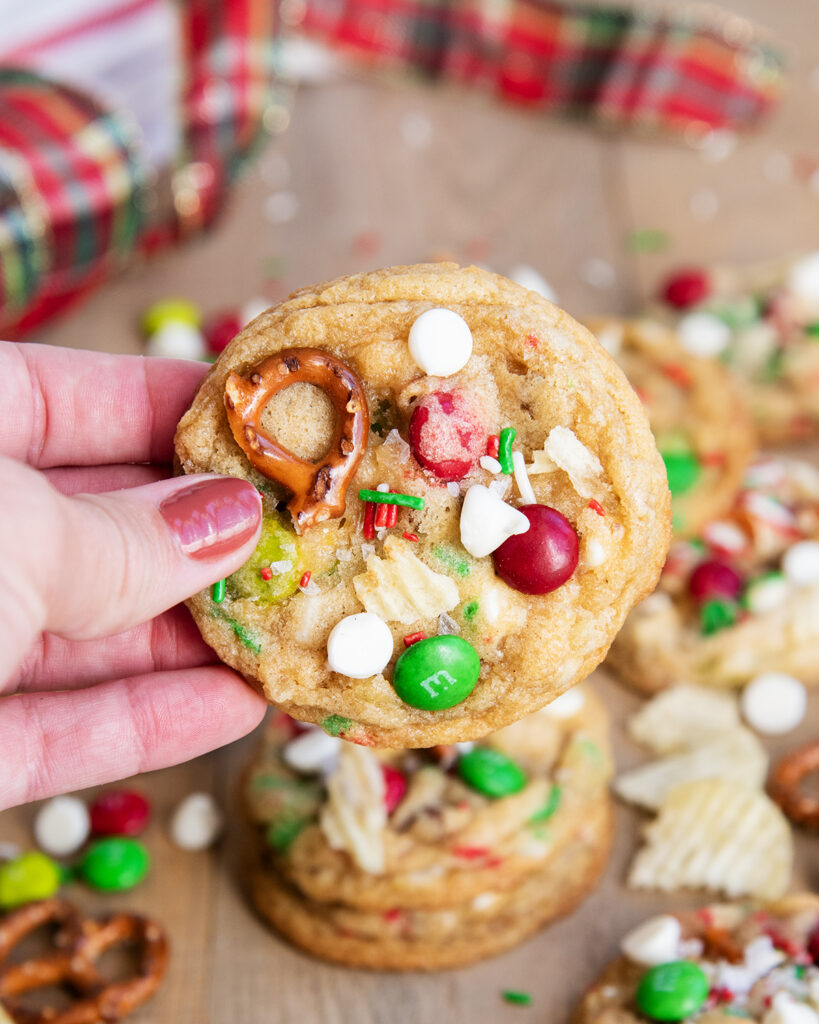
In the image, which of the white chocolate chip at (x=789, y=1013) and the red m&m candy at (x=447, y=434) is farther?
the white chocolate chip at (x=789, y=1013)

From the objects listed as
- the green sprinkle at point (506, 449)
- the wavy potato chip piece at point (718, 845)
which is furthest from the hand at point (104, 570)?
the wavy potato chip piece at point (718, 845)

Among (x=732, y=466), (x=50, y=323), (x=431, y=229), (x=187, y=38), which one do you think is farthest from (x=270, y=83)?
(x=732, y=466)

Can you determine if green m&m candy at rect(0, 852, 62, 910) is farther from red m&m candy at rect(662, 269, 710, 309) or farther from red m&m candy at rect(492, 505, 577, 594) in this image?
red m&m candy at rect(662, 269, 710, 309)

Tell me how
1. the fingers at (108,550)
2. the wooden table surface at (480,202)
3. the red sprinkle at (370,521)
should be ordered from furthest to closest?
the wooden table surface at (480,202) < the red sprinkle at (370,521) < the fingers at (108,550)

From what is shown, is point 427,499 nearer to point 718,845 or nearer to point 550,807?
point 550,807

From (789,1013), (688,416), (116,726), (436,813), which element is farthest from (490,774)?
(688,416)

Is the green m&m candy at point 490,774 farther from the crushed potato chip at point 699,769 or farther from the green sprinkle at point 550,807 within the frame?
the crushed potato chip at point 699,769

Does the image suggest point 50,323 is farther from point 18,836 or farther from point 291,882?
point 291,882

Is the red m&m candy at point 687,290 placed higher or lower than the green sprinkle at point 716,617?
higher

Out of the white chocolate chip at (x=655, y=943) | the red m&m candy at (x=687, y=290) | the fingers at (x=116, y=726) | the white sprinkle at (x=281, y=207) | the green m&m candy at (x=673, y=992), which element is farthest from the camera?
the white sprinkle at (x=281, y=207)
